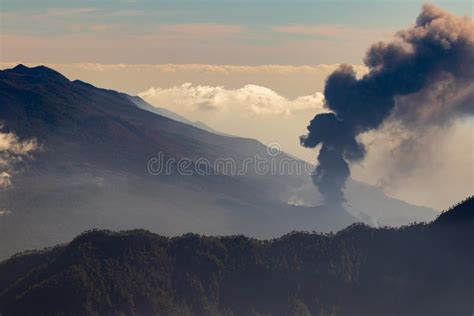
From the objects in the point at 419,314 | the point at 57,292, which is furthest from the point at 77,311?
the point at 419,314

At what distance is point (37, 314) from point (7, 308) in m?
8.77

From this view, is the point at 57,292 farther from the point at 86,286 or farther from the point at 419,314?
the point at 419,314

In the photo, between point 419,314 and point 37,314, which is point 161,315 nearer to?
point 37,314

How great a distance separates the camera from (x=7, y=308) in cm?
19938

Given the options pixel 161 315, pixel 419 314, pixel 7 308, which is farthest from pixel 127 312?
pixel 419 314

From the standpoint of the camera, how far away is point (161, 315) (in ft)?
652

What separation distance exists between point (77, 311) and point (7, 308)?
47.4 feet

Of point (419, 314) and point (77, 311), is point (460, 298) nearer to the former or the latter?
point (419, 314)

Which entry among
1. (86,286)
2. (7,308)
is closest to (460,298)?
(86,286)

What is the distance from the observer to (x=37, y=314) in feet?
635

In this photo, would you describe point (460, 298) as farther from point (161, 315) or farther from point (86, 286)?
Result: point (86, 286)

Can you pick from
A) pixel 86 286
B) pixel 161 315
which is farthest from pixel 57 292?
pixel 161 315

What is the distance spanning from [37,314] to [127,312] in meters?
16.2

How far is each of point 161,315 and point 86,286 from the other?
48.8 feet
